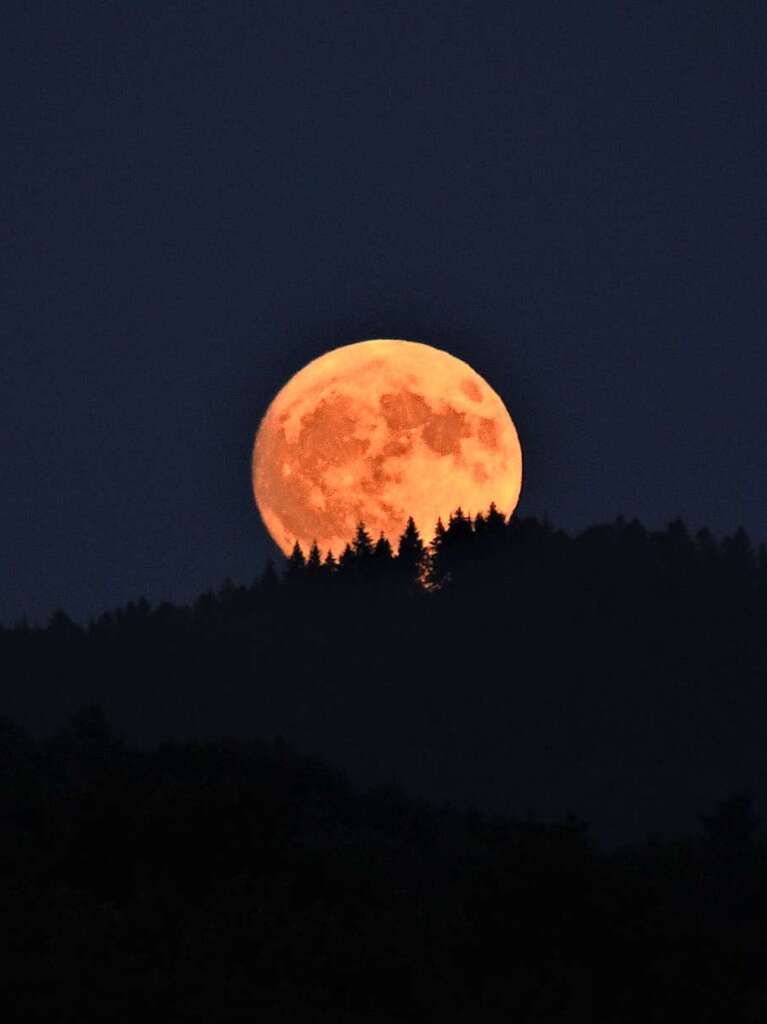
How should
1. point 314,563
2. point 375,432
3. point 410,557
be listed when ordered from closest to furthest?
point 375,432
point 410,557
point 314,563

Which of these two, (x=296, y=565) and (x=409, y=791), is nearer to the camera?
(x=409, y=791)

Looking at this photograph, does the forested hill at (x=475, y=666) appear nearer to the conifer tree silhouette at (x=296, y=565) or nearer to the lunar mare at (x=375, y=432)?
the conifer tree silhouette at (x=296, y=565)

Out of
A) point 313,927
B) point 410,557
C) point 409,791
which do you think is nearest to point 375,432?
point 409,791

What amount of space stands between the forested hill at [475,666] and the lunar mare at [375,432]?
15099mm

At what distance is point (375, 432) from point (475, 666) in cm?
3592

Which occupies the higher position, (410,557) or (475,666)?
(410,557)

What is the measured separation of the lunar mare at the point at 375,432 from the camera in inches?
4451

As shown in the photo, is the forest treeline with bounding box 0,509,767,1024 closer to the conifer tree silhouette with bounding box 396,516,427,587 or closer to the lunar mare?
the conifer tree silhouette with bounding box 396,516,427,587

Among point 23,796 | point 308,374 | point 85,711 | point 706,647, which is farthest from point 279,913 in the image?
point 706,647

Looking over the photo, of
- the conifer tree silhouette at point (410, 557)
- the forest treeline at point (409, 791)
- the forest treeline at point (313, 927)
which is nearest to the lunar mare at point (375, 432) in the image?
the forest treeline at point (409, 791)

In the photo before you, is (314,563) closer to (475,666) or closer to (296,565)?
(296,565)

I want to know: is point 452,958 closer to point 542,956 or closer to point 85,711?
point 542,956

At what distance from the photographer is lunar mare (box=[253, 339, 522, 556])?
113062mm

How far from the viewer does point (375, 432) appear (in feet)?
375
